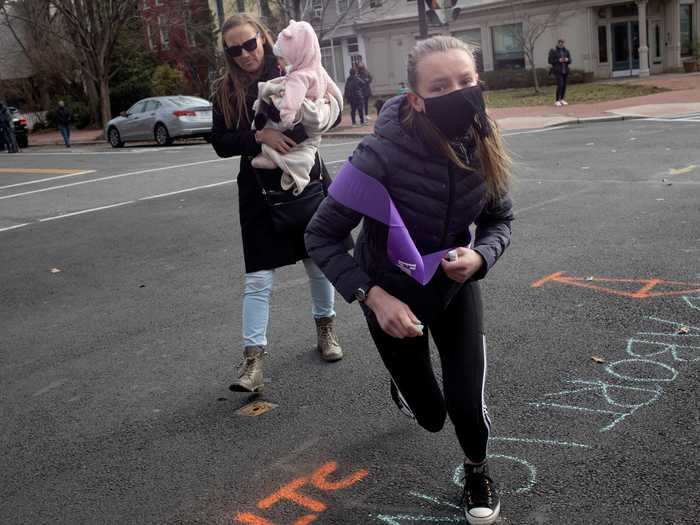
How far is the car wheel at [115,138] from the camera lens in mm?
28219

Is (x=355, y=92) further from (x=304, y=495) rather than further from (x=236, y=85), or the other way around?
(x=304, y=495)

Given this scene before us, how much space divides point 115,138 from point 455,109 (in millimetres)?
27215

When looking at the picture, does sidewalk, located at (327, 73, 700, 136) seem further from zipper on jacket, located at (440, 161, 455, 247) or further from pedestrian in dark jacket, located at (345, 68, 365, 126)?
zipper on jacket, located at (440, 161, 455, 247)

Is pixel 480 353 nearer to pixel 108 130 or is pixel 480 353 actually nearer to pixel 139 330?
pixel 139 330

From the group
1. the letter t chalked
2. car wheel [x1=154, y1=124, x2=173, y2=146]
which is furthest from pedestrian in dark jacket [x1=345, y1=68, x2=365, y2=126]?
the letter t chalked

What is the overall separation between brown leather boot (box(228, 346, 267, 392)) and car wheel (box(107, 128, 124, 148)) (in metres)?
25.1

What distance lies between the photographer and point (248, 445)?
154 inches

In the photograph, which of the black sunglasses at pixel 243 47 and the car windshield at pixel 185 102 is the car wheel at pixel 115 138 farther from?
the black sunglasses at pixel 243 47

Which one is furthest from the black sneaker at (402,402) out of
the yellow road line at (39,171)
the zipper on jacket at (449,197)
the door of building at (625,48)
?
the door of building at (625,48)

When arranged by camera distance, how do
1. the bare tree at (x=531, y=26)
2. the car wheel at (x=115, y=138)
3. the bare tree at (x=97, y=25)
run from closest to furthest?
1. the car wheel at (x=115, y=138)
2. the bare tree at (x=97, y=25)
3. the bare tree at (x=531, y=26)

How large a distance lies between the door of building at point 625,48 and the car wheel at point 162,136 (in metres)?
21.4

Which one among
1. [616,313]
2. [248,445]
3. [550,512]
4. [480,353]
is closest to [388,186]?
[480,353]

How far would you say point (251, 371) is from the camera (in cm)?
445

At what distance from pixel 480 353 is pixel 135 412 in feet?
7.30
